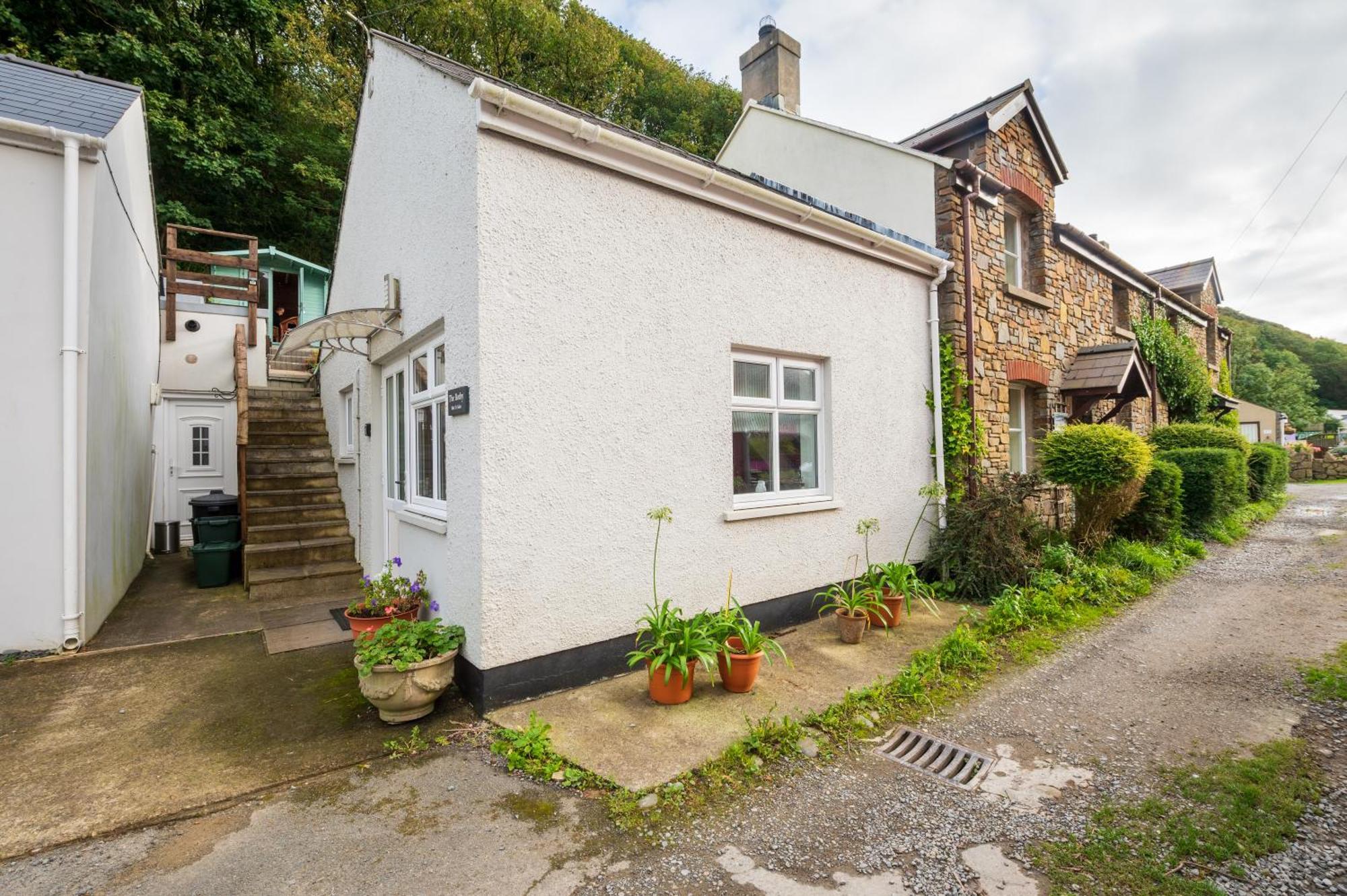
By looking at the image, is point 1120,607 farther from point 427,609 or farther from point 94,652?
point 94,652

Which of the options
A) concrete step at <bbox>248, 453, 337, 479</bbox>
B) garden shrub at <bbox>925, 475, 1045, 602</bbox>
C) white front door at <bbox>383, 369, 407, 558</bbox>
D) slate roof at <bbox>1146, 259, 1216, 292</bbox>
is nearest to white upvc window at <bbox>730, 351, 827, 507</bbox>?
garden shrub at <bbox>925, 475, 1045, 602</bbox>

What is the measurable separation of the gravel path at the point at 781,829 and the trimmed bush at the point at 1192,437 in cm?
959

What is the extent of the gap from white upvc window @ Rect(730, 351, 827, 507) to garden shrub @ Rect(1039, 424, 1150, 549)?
3940 mm

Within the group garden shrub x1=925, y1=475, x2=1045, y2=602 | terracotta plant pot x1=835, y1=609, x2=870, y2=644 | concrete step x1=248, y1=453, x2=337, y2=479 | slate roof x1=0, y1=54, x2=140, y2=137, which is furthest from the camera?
concrete step x1=248, y1=453, x2=337, y2=479

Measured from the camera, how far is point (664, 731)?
3.62 metres

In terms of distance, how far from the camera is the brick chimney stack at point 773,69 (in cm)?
1055

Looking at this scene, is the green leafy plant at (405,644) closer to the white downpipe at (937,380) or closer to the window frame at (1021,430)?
the white downpipe at (937,380)

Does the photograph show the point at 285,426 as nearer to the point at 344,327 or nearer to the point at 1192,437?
the point at 344,327

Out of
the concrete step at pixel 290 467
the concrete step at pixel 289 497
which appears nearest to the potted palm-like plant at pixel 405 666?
the concrete step at pixel 289 497

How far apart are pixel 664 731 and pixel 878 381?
4.60 metres

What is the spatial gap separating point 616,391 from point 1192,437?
13036 mm

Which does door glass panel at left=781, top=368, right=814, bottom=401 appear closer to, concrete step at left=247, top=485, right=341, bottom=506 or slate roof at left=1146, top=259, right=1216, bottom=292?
concrete step at left=247, top=485, right=341, bottom=506

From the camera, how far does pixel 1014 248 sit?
9.65 m

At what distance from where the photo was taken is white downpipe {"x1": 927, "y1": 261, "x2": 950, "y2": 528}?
23.4ft
